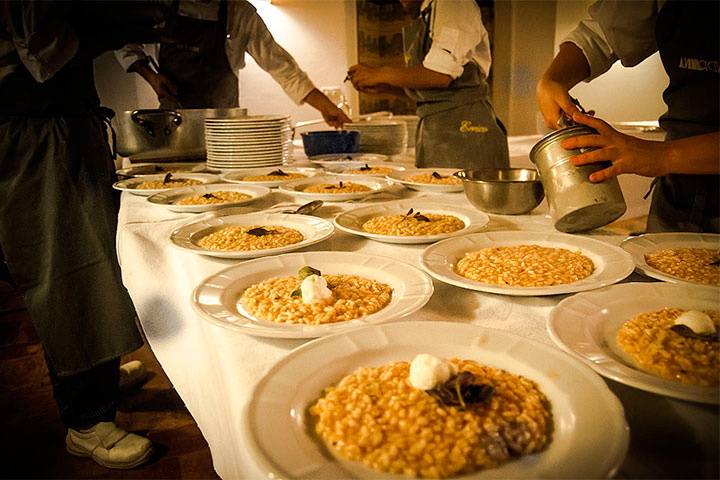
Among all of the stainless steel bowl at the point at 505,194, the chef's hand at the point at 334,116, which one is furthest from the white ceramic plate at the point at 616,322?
the chef's hand at the point at 334,116

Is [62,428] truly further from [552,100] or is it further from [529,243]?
[552,100]

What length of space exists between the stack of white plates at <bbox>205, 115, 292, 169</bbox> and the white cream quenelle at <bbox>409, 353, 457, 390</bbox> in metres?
2.00

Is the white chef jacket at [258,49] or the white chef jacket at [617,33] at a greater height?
the white chef jacket at [258,49]

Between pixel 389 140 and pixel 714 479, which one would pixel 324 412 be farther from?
pixel 389 140

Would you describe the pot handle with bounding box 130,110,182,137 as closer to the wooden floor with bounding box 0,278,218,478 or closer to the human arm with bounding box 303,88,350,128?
the human arm with bounding box 303,88,350,128

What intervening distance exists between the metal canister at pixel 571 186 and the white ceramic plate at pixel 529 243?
0.07 m

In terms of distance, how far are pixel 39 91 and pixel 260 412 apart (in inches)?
72.5

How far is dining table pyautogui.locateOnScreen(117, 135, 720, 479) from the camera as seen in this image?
56 centimetres

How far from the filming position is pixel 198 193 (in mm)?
1934

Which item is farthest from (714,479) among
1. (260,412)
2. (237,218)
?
(237,218)

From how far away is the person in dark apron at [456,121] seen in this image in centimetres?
295

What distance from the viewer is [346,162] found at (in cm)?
260

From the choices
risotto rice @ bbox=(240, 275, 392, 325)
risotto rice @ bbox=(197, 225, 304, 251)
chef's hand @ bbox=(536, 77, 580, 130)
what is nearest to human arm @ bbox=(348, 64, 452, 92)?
chef's hand @ bbox=(536, 77, 580, 130)

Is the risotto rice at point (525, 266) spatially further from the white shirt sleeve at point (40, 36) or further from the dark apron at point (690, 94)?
the white shirt sleeve at point (40, 36)
